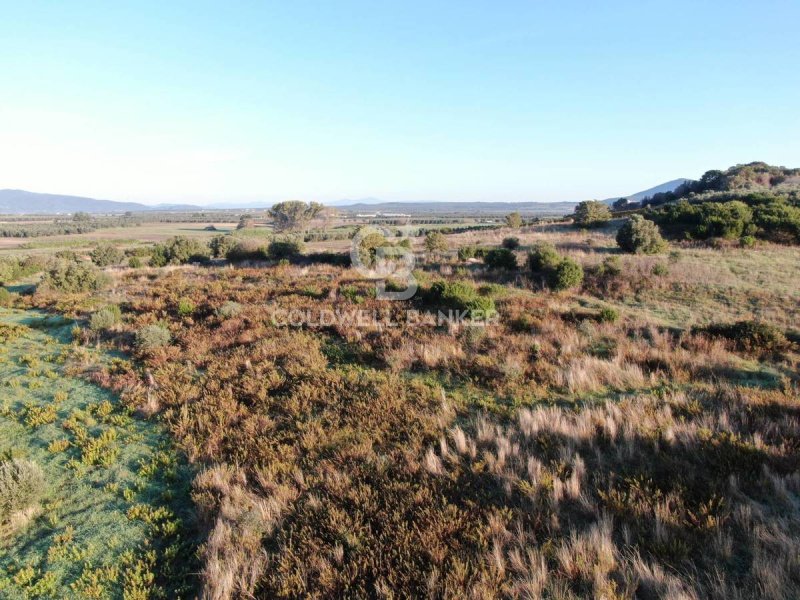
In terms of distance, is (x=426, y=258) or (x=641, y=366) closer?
(x=641, y=366)

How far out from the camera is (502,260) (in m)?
21.0

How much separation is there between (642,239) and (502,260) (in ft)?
29.8

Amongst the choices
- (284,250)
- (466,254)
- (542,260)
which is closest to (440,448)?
(542,260)

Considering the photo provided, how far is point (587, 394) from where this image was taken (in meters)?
7.50

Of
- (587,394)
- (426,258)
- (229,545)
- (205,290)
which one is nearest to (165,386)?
(229,545)

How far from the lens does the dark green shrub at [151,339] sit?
10.4m

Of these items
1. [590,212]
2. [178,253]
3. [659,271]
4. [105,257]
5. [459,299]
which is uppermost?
[590,212]

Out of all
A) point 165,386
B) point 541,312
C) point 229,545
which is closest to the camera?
point 229,545

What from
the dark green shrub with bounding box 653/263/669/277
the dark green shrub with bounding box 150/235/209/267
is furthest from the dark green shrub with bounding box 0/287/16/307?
the dark green shrub with bounding box 653/263/669/277

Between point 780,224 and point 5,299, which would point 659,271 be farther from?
point 5,299

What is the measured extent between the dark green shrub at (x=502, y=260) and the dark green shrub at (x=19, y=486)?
760 inches

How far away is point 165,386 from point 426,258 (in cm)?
1957

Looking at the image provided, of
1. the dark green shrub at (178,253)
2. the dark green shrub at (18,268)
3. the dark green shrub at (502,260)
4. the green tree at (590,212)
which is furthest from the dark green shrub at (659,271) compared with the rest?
the dark green shrub at (18,268)

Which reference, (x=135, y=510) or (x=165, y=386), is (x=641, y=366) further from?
(x=165, y=386)
